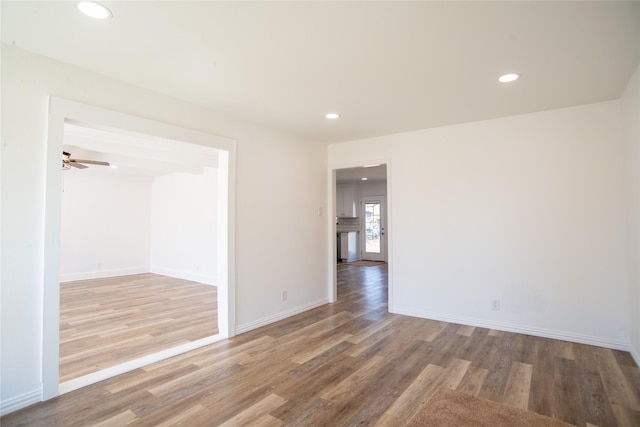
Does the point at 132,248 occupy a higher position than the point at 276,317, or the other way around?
the point at 132,248

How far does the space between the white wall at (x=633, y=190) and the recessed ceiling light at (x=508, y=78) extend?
0.86 m

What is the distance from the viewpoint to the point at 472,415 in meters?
2.15

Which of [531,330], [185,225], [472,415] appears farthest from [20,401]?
[185,225]

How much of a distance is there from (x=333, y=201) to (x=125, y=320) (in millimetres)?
3369

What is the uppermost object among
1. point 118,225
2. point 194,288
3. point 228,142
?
point 228,142

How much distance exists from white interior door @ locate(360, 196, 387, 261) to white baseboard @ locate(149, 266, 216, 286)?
5.58 m

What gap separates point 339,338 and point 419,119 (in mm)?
2717

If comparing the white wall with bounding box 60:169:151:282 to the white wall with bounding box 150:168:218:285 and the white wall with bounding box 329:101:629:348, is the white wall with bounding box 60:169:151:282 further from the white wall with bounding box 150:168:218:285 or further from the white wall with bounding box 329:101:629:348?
the white wall with bounding box 329:101:629:348

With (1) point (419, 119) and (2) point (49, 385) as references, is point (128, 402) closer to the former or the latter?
(2) point (49, 385)

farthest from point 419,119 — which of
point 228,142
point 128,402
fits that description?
point 128,402

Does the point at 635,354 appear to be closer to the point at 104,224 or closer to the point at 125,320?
the point at 125,320

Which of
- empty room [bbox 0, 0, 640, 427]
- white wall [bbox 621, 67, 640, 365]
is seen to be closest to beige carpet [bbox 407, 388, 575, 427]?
empty room [bbox 0, 0, 640, 427]

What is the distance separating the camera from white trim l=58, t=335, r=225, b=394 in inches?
101

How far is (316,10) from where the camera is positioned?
1.88 metres
